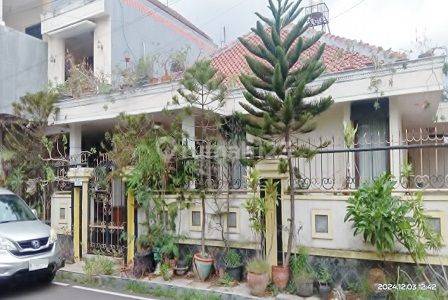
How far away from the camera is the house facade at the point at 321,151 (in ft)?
21.8

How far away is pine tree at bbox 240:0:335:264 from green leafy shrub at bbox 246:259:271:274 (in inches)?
14.1

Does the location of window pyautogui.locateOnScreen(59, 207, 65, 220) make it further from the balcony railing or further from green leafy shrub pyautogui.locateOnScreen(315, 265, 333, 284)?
green leafy shrub pyautogui.locateOnScreen(315, 265, 333, 284)

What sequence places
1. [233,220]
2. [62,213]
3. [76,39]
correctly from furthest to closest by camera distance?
[76,39]
[62,213]
[233,220]

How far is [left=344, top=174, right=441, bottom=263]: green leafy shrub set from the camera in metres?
5.76

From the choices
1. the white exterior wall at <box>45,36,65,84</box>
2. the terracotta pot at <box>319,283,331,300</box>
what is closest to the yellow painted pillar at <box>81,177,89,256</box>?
Answer: the terracotta pot at <box>319,283,331,300</box>

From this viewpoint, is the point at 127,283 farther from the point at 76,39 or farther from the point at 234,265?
the point at 76,39

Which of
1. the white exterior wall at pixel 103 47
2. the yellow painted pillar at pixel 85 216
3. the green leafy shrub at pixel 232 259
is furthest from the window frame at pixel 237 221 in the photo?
the white exterior wall at pixel 103 47

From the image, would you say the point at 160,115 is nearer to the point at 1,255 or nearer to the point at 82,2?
the point at 1,255

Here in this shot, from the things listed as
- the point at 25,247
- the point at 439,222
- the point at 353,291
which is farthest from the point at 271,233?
the point at 25,247

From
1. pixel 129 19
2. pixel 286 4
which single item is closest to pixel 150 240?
pixel 286 4

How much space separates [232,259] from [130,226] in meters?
2.29

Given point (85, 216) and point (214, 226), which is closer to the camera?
point (214, 226)

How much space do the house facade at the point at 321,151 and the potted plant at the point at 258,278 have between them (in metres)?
0.54

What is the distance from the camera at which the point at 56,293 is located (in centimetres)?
727
